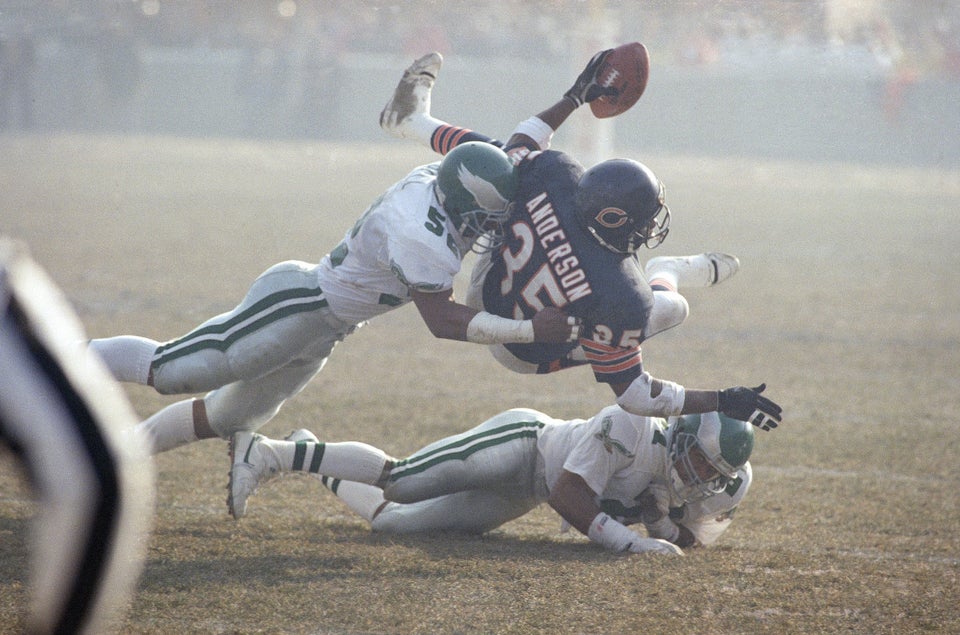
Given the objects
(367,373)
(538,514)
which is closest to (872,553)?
(538,514)

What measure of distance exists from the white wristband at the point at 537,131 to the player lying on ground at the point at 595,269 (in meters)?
0.23

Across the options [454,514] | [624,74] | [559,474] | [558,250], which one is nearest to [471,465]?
[454,514]

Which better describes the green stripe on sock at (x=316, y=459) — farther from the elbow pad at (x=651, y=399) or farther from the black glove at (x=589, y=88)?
the black glove at (x=589, y=88)

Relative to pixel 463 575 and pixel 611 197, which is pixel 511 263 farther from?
pixel 463 575

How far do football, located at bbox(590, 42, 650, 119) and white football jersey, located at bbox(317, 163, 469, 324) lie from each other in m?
0.86

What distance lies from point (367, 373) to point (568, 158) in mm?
3119

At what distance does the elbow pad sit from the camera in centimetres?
345

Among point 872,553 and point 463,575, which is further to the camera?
point 872,553

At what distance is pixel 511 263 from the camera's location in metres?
3.68

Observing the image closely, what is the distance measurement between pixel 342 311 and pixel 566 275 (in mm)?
799

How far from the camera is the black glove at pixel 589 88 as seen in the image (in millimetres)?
4305

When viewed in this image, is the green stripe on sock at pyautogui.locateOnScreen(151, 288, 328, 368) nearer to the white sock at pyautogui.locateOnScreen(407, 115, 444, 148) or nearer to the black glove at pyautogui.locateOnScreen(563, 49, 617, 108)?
the white sock at pyautogui.locateOnScreen(407, 115, 444, 148)

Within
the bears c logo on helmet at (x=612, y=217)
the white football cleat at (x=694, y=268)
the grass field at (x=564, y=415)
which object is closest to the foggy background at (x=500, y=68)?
the grass field at (x=564, y=415)

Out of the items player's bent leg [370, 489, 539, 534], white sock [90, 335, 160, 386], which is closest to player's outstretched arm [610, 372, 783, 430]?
player's bent leg [370, 489, 539, 534]
